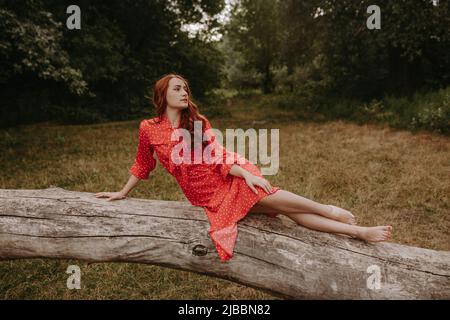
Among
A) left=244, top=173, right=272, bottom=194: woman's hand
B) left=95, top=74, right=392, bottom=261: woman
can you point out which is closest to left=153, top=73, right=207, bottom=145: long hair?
left=95, top=74, right=392, bottom=261: woman

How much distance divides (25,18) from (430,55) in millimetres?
13928

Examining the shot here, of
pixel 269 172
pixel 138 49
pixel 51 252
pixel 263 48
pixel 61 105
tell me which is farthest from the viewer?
pixel 263 48

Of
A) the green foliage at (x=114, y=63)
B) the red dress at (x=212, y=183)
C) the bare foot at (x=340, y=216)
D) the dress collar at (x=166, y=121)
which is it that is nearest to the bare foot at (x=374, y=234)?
the bare foot at (x=340, y=216)

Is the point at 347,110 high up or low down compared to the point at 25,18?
down

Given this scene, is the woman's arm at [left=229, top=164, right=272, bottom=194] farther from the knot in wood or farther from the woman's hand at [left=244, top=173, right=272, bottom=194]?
the knot in wood

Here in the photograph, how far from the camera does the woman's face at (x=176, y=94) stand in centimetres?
331

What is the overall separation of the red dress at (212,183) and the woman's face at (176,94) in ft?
0.65

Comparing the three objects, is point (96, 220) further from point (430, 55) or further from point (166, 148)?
point (430, 55)

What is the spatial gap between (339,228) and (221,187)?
1043mm

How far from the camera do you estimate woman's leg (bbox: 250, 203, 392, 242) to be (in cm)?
300

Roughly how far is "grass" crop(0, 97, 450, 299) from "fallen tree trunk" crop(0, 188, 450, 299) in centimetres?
85

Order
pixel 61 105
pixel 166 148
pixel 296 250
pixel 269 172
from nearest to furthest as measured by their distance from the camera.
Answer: pixel 296 250 → pixel 166 148 → pixel 269 172 → pixel 61 105

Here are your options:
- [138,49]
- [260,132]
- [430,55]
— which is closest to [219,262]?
[260,132]
